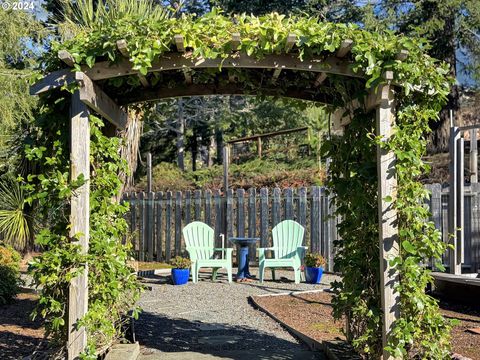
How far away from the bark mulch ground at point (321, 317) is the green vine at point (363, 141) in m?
1.03

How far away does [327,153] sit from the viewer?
15.7ft

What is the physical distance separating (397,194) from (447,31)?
42.8 feet

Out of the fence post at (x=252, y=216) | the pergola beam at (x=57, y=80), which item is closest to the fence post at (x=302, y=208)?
the fence post at (x=252, y=216)

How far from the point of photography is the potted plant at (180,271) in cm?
967

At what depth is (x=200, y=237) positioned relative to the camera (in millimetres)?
10695

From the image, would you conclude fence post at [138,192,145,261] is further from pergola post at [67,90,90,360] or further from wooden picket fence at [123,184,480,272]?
pergola post at [67,90,90,360]

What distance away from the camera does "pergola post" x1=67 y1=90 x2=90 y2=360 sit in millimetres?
4004

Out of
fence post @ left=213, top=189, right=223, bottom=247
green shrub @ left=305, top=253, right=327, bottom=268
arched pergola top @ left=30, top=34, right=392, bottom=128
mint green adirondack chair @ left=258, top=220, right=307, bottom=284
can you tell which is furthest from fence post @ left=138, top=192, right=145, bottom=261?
arched pergola top @ left=30, top=34, right=392, bottom=128

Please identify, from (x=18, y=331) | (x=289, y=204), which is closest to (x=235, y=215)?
(x=289, y=204)

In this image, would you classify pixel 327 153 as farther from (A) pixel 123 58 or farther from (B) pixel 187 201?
(B) pixel 187 201

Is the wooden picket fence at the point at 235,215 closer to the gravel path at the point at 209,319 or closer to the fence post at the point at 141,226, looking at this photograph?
the fence post at the point at 141,226

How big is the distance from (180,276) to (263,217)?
267cm

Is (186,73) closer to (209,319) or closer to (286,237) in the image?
(209,319)

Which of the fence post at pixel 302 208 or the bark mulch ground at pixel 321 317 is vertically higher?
the fence post at pixel 302 208
